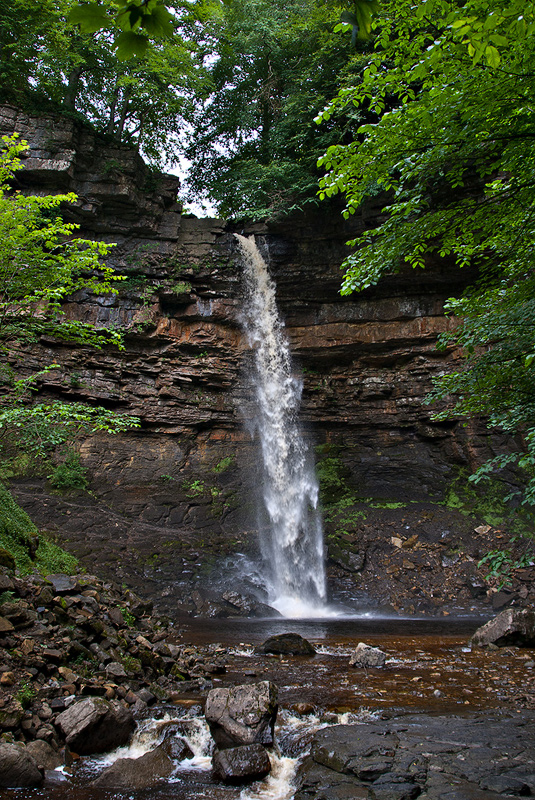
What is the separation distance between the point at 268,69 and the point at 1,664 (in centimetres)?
2261

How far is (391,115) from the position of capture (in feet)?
14.0

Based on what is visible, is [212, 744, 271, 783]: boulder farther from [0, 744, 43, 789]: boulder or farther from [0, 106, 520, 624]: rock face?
[0, 106, 520, 624]: rock face

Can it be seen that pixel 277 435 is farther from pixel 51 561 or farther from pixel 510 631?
pixel 51 561

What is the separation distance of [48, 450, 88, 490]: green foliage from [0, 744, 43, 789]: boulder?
12.4 m

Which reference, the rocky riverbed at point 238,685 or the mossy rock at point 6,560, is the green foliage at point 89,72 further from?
the rocky riverbed at point 238,685

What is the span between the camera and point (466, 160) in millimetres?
4391

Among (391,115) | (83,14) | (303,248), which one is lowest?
(83,14)

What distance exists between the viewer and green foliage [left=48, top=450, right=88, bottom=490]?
14.7m

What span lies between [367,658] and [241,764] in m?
3.60

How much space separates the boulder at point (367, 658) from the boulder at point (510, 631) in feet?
7.36

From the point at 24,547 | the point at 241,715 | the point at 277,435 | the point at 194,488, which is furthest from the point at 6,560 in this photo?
the point at 277,435

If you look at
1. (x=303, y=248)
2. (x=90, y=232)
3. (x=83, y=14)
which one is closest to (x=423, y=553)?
(x=303, y=248)

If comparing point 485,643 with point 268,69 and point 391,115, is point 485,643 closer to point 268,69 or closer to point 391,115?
point 391,115

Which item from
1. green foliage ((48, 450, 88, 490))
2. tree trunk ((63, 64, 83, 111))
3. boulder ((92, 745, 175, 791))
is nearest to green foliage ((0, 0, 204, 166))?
tree trunk ((63, 64, 83, 111))
